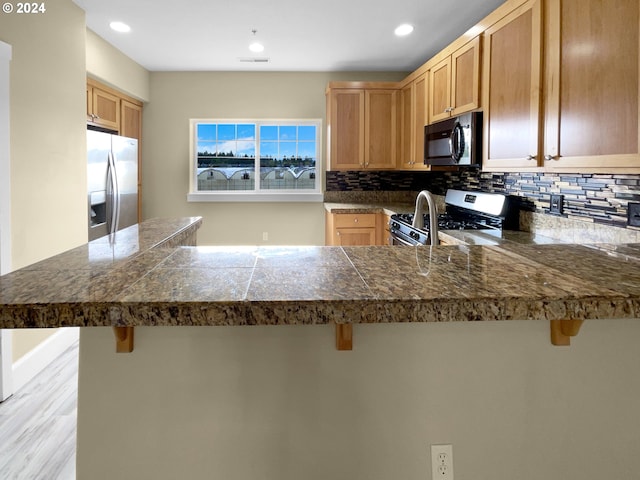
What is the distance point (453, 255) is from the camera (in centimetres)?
144

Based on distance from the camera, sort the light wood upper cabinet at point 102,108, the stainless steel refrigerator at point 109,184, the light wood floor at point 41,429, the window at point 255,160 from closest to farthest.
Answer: the light wood floor at point 41,429 → the stainless steel refrigerator at point 109,184 → the light wood upper cabinet at point 102,108 → the window at point 255,160

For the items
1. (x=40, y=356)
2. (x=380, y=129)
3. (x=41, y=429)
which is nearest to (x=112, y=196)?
(x=40, y=356)

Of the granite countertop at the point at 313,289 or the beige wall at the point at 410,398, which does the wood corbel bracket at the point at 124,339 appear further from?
the granite countertop at the point at 313,289

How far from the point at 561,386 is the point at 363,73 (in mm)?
4865

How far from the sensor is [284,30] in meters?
4.09

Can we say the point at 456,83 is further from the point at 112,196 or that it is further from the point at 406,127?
the point at 112,196

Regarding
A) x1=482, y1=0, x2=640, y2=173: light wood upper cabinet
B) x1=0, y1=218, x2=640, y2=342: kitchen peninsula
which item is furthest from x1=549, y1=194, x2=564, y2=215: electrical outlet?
x1=0, y1=218, x2=640, y2=342: kitchen peninsula

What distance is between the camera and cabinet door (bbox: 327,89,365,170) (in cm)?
512

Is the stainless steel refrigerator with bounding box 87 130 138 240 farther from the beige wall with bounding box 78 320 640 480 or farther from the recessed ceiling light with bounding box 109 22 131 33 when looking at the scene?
the beige wall with bounding box 78 320 640 480

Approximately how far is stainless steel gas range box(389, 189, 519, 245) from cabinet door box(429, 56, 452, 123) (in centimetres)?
66

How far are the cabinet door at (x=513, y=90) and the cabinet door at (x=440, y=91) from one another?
0.67 m

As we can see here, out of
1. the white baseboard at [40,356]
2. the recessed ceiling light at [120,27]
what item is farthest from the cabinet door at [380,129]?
the white baseboard at [40,356]

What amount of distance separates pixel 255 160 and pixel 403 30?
8.01ft

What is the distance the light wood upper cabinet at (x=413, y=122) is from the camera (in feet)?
14.4
